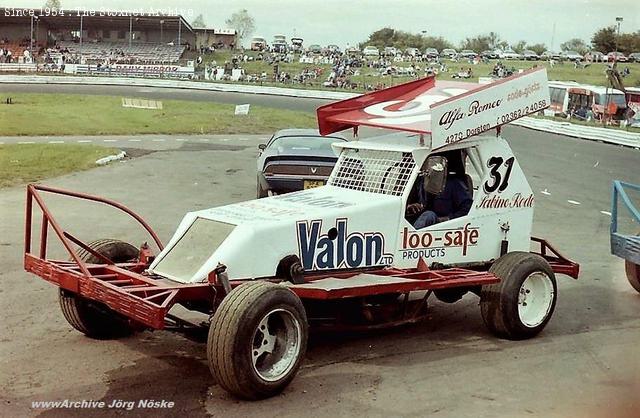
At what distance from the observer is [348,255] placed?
5.48 meters

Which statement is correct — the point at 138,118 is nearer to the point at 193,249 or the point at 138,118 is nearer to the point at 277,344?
the point at 193,249

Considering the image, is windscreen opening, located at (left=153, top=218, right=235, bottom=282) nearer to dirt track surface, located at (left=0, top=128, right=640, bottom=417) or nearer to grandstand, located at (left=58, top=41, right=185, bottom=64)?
dirt track surface, located at (left=0, top=128, right=640, bottom=417)

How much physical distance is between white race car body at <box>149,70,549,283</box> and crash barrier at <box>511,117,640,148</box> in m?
0.77

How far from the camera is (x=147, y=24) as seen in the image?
6457 mm

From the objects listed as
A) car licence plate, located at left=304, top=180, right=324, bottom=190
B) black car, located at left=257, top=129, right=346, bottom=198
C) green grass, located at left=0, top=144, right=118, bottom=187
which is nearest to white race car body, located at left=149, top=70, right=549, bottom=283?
car licence plate, located at left=304, top=180, right=324, bottom=190

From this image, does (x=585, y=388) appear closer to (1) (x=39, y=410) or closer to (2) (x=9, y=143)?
(1) (x=39, y=410)

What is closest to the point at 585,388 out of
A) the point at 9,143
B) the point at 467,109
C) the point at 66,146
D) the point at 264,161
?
the point at 467,109

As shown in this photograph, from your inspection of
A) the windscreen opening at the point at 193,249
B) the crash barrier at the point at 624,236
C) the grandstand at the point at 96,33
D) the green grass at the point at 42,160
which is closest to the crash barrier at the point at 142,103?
the green grass at the point at 42,160

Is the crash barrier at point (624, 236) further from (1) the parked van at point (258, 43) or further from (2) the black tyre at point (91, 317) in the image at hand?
(2) the black tyre at point (91, 317)

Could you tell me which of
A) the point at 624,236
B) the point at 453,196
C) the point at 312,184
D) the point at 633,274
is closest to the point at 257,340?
the point at 453,196

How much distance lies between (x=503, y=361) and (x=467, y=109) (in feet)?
6.05

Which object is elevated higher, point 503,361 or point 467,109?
point 467,109

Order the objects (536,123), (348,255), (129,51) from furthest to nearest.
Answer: (536,123), (129,51), (348,255)

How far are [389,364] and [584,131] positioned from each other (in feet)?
20.9
